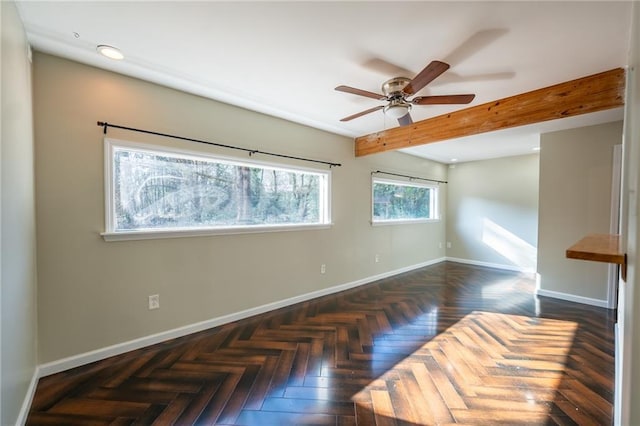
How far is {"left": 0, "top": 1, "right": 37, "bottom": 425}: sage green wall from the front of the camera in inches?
49.5

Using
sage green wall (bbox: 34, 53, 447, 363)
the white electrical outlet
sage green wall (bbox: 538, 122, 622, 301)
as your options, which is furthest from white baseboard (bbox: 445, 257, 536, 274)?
the white electrical outlet

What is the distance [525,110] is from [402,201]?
114 inches

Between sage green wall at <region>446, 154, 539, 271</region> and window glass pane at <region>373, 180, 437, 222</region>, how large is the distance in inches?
26.3

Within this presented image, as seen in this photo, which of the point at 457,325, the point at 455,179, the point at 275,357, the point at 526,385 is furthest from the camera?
the point at 455,179

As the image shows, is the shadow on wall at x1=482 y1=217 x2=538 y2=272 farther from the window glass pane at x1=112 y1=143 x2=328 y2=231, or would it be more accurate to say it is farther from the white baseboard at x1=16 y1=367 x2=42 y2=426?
the white baseboard at x1=16 y1=367 x2=42 y2=426

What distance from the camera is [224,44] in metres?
1.90

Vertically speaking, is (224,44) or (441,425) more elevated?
(224,44)

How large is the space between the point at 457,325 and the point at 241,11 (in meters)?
3.35

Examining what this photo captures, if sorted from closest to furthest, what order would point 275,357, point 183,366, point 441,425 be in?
point 441,425
point 183,366
point 275,357

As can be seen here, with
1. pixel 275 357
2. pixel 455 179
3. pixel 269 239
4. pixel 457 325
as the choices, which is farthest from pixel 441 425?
pixel 455 179

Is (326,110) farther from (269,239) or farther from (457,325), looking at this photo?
(457,325)

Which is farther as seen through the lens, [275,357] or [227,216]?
[227,216]

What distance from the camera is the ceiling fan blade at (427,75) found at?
1687 mm

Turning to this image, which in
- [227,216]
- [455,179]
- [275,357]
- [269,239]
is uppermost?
[455,179]
